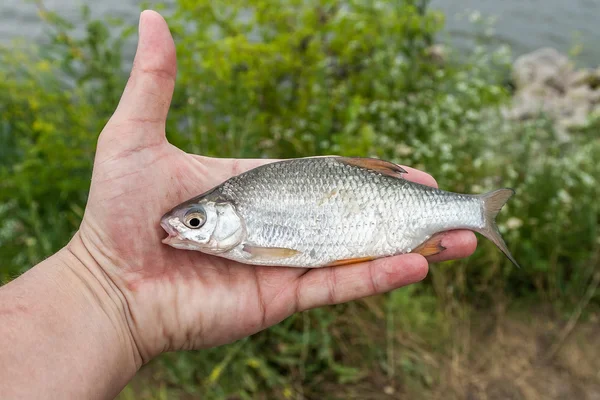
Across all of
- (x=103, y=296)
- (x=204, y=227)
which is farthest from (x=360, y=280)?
(x=103, y=296)

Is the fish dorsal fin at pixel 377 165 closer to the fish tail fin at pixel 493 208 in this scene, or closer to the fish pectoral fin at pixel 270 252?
the fish tail fin at pixel 493 208

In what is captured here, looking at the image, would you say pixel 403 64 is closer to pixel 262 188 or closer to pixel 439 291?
pixel 439 291

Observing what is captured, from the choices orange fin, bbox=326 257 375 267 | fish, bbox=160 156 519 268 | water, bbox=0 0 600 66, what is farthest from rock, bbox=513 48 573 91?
orange fin, bbox=326 257 375 267

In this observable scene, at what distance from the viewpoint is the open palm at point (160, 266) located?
2.90 meters

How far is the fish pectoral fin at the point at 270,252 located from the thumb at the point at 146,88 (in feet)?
2.98

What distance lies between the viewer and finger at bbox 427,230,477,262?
3.35 metres

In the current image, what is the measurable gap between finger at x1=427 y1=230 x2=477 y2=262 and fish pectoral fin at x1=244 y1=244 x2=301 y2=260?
0.96 meters

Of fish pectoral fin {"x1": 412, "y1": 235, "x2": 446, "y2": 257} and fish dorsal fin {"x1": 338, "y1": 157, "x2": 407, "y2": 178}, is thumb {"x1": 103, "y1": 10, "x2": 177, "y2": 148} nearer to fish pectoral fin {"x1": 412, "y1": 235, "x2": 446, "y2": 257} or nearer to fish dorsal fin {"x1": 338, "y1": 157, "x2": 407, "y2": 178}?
fish dorsal fin {"x1": 338, "y1": 157, "x2": 407, "y2": 178}

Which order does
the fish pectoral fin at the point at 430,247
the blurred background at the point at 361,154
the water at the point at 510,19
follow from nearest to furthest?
the fish pectoral fin at the point at 430,247 < the blurred background at the point at 361,154 < the water at the point at 510,19

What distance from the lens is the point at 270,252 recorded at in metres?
3.17

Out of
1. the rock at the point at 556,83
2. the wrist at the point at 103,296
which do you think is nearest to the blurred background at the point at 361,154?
the wrist at the point at 103,296

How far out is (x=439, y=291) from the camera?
4617mm

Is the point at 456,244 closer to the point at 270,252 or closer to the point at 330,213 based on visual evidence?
the point at 330,213

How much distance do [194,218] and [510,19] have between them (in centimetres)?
1225
